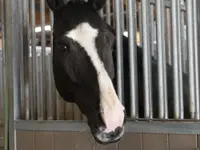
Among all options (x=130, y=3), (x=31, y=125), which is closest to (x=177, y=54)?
(x=130, y=3)

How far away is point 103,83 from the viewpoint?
132 cm

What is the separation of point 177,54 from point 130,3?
283 mm

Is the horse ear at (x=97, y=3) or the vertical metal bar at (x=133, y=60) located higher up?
the horse ear at (x=97, y=3)

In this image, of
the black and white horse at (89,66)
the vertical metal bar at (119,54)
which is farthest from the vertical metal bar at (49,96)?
the vertical metal bar at (119,54)

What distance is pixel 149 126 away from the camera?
1.42 m

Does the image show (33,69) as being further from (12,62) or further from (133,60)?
(133,60)

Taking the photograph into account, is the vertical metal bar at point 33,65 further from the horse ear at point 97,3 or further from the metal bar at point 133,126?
the horse ear at point 97,3

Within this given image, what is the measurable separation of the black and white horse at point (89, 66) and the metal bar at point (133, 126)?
122 mm

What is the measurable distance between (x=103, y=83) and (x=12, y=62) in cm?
70

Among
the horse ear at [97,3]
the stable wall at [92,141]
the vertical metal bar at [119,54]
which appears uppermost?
the horse ear at [97,3]

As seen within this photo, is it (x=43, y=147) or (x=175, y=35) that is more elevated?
(x=175, y=35)

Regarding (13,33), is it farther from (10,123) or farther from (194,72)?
(194,72)

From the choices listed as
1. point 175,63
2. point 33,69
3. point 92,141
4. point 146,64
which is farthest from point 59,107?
point 175,63

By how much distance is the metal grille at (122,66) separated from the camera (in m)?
1.44
